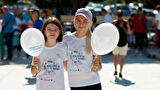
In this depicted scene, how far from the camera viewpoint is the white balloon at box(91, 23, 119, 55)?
365 cm

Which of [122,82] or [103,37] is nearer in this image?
[103,37]

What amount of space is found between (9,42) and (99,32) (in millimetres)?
7787

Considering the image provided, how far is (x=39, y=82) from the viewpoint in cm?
367

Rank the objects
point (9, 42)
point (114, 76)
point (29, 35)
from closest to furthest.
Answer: point (29, 35) → point (114, 76) → point (9, 42)

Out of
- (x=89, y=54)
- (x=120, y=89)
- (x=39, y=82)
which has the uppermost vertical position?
(x=89, y=54)

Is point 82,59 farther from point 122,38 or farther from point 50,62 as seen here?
point 122,38

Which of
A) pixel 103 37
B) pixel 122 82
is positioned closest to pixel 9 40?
pixel 122 82

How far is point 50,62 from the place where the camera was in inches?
144

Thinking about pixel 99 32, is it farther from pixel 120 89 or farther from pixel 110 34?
pixel 120 89

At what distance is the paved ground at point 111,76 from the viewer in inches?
283

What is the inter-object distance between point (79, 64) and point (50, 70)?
36 centimetres

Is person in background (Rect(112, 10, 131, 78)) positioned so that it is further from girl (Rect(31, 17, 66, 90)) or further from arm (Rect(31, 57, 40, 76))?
arm (Rect(31, 57, 40, 76))

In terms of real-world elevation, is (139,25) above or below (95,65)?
above

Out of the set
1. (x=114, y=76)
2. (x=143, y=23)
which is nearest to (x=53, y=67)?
(x=114, y=76)
